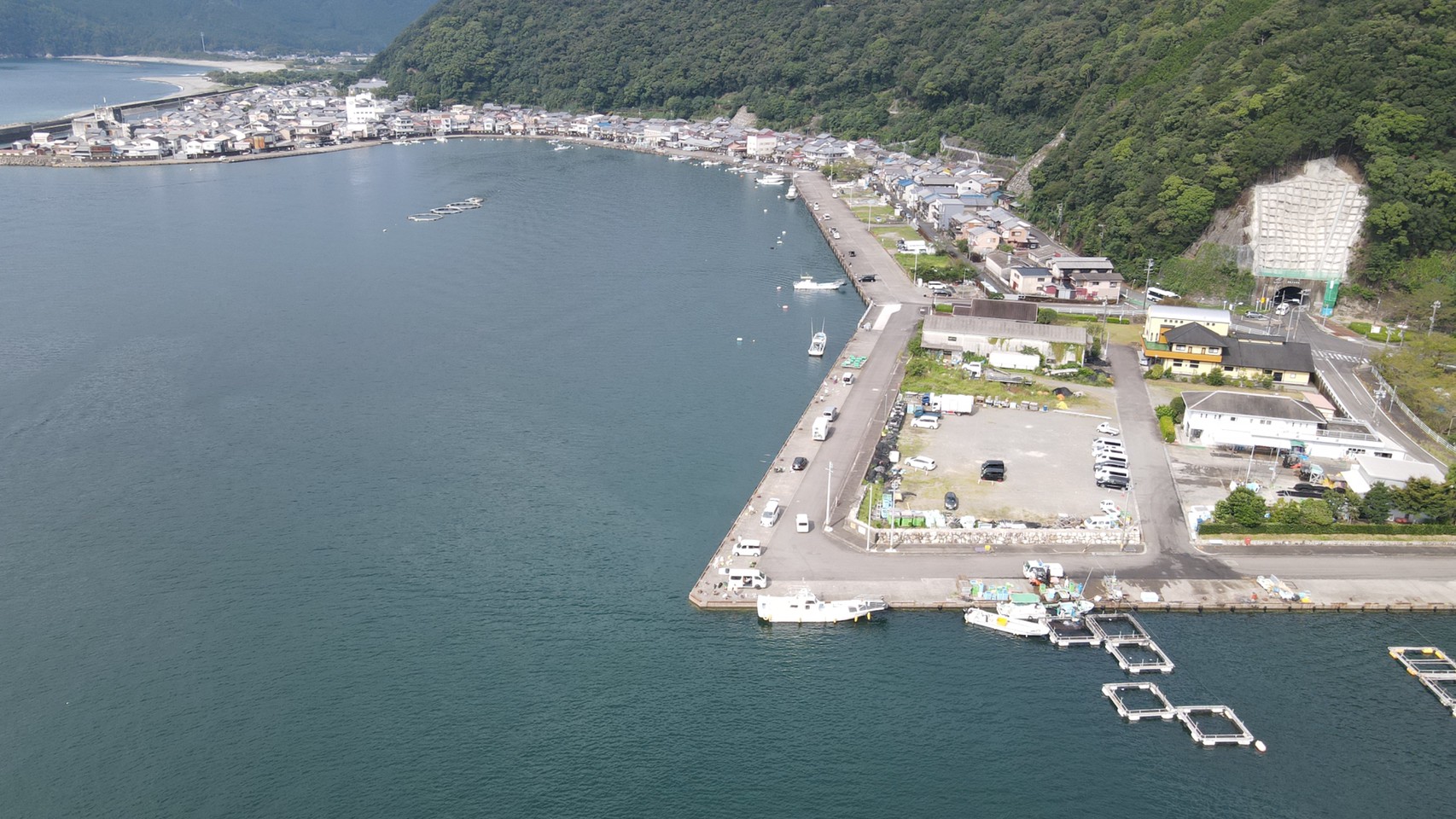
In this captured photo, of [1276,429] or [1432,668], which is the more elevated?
[1276,429]

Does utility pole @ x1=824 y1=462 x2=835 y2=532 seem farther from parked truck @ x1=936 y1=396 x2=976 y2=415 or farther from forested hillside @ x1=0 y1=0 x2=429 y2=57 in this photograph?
forested hillside @ x1=0 y1=0 x2=429 y2=57

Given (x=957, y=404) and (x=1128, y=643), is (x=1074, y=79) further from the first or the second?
(x=1128, y=643)

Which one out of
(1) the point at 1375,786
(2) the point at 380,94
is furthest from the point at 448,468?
(2) the point at 380,94

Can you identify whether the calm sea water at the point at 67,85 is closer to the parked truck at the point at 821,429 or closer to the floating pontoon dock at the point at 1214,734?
the parked truck at the point at 821,429

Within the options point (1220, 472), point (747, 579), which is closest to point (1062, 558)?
point (1220, 472)

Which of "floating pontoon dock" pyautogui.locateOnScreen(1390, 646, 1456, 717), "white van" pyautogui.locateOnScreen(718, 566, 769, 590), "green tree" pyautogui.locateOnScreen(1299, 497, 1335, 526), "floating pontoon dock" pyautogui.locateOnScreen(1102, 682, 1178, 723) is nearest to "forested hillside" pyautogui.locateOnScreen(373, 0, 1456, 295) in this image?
"green tree" pyautogui.locateOnScreen(1299, 497, 1335, 526)

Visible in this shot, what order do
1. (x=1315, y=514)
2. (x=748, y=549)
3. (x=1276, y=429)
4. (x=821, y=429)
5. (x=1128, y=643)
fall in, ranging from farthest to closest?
1. (x=821, y=429)
2. (x=1276, y=429)
3. (x=1315, y=514)
4. (x=748, y=549)
5. (x=1128, y=643)
